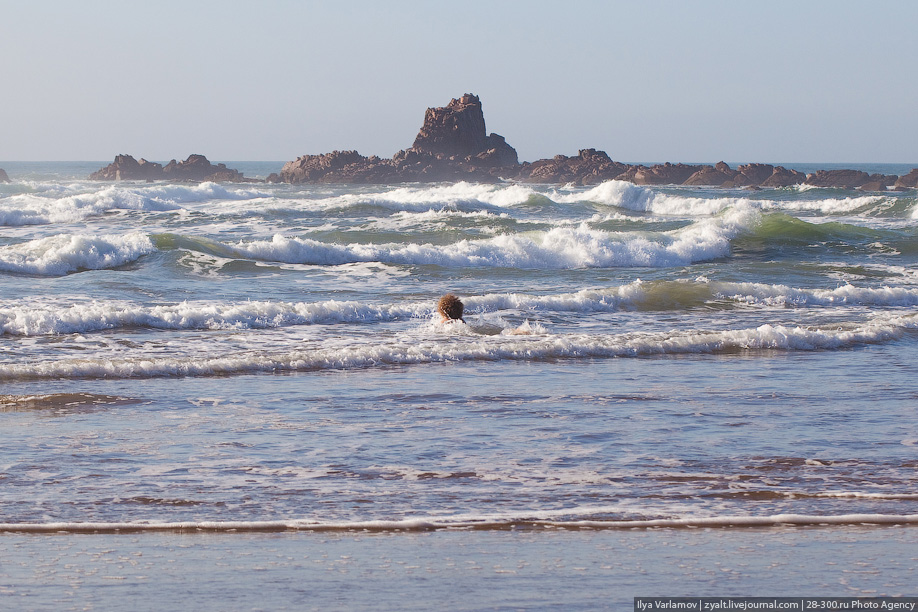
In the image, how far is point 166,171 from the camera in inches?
3580

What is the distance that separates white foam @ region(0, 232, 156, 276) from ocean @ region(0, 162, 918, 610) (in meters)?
1.40

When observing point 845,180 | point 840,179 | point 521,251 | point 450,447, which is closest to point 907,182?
point 845,180

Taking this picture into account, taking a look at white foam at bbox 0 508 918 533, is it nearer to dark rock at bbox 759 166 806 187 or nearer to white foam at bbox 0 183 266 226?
white foam at bbox 0 183 266 226

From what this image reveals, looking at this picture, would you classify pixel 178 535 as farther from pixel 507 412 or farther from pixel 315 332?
pixel 315 332

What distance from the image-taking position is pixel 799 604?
2875 millimetres

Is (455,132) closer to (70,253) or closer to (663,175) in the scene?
(663,175)

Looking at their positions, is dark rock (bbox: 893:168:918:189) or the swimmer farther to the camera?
dark rock (bbox: 893:168:918:189)

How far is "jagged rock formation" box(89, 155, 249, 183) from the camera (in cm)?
8800

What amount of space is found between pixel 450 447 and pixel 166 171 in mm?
91773

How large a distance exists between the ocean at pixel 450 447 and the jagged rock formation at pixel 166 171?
77.0 metres

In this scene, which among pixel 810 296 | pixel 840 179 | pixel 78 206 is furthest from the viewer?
pixel 840 179

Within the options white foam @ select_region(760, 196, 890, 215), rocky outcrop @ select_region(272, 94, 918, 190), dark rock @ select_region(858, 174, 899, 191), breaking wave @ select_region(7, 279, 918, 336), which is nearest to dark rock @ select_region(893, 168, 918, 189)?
rocky outcrop @ select_region(272, 94, 918, 190)

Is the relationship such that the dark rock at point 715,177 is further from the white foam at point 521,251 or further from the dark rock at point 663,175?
the white foam at point 521,251

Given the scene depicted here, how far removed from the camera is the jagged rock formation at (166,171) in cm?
8800
